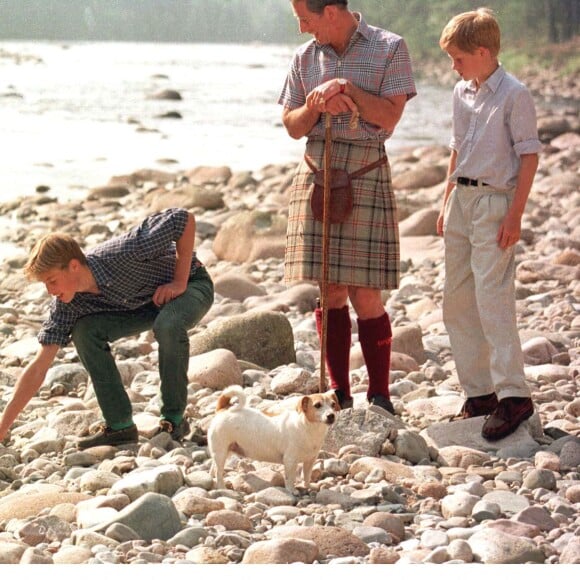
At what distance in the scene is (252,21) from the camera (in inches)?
575

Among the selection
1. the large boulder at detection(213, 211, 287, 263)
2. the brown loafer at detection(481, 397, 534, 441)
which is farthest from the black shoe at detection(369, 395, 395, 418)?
the large boulder at detection(213, 211, 287, 263)

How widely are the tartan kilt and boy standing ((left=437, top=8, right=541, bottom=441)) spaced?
6.8 inches

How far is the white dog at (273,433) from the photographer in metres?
3.29

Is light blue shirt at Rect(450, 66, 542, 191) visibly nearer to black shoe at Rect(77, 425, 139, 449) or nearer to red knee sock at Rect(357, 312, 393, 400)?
red knee sock at Rect(357, 312, 393, 400)

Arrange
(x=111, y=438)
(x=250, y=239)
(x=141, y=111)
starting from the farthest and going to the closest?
(x=141, y=111) → (x=250, y=239) → (x=111, y=438)

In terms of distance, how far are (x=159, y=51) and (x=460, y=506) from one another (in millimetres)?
15094

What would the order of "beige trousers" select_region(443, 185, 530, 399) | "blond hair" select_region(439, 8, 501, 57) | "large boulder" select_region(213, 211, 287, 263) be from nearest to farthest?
"blond hair" select_region(439, 8, 501, 57) < "beige trousers" select_region(443, 185, 530, 399) < "large boulder" select_region(213, 211, 287, 263)

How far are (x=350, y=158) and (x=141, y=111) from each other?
46.3ft

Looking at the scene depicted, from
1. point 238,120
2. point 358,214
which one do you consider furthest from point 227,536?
point 238,120

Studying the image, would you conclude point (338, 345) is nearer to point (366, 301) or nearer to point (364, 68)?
point (366, 301)

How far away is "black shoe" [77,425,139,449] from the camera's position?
3826mm

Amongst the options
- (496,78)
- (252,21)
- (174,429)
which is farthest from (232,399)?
(252,21)

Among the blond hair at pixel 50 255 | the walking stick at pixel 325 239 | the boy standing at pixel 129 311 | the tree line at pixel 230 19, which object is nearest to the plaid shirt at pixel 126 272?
the boy standing at pixel 129 311

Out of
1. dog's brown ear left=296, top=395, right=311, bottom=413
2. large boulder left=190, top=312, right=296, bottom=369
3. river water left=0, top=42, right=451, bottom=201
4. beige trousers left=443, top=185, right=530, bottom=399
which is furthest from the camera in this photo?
river water left=0, top=42, right=451, bottom=201
